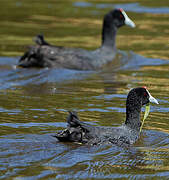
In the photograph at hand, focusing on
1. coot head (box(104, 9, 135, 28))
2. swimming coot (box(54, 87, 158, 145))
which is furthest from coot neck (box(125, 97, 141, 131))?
coot head (box(104, 9, 135, 28))

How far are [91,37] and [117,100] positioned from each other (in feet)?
17.7

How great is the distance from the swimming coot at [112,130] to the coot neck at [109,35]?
5.05 metres

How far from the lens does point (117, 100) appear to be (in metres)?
8.68

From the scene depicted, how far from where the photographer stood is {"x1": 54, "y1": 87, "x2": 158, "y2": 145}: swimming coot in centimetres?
632

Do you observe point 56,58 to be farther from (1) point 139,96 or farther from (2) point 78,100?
(1) point 139,96

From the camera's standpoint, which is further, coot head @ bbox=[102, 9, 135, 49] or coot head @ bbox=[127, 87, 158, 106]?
coot head @ bbox=[102, 9, 135, 49]

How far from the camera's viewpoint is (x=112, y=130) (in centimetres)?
669

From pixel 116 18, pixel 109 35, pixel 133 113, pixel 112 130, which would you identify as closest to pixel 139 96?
pixel 133 113

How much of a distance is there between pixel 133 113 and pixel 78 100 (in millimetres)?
1682

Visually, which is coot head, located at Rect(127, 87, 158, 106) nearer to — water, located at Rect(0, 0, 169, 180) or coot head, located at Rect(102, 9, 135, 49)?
water, located at Rect(0, 0, 169, 180)

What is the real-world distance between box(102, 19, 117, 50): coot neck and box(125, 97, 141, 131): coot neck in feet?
16.6

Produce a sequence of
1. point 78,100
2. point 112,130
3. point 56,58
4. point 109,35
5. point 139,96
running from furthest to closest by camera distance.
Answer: point 109,35 < point 56,58 < point 78,100 < point 139,96 < point 112,130

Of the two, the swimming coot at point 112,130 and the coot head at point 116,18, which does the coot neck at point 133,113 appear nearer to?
the swimming coot at point 112,130

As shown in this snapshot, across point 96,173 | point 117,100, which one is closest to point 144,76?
point 117,100
